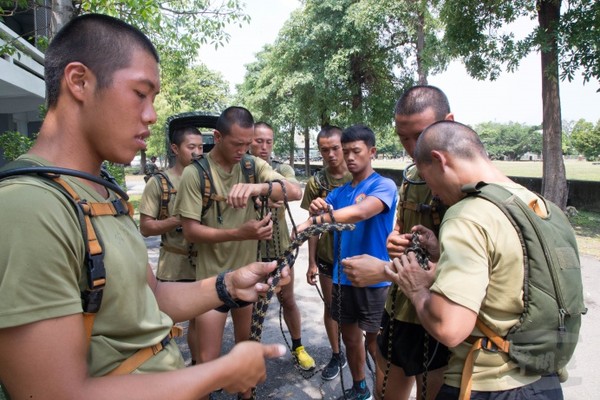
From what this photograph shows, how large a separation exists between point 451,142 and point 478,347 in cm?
91

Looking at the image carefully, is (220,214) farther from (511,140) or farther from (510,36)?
(511,140)

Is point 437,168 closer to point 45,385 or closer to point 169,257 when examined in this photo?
point 45,385

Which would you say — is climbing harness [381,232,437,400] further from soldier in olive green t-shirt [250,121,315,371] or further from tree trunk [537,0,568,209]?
tree trunk [537,0,568,209]

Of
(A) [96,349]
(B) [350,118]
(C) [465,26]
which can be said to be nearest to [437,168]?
(A) [96,349]

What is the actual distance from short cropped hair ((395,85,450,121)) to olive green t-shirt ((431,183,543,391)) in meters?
0.95

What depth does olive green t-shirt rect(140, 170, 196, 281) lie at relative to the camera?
3852 millimetres

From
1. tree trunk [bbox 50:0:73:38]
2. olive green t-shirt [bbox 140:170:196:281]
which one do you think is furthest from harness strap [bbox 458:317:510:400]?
tree trunk [bbox 50:0:73:38]

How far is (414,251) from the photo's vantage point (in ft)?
7.25

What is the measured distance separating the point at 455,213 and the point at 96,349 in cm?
141

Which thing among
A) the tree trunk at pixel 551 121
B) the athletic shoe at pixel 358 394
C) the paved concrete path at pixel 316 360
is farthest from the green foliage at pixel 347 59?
the athletic shoe at pixel 358 394

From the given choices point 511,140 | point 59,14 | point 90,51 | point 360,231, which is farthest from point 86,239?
point 511,140

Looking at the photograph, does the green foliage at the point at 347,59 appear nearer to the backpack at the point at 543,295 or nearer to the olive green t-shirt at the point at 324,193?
the olive green t-shirt at the point at 324,193

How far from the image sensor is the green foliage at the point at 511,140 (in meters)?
108

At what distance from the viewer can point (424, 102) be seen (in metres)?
2.54
